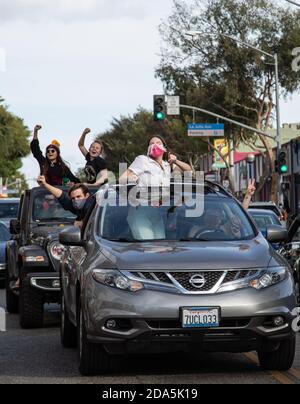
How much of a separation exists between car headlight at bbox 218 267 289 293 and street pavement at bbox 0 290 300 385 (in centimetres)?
76

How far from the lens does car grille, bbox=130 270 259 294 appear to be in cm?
975

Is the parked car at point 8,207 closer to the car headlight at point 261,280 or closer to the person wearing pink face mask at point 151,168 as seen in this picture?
the person wearing pink face mask at point 151,168

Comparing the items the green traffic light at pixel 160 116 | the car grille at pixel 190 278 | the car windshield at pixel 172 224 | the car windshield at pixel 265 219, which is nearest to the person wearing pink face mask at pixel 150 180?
the car windshield at pixel 172 224

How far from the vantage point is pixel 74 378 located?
1012 centimetres

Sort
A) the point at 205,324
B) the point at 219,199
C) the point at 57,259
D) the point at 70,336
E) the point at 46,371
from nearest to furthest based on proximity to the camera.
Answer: the point at 205,324 → the point at 46,371 → the point at 219,199 → the point at 70,336 → the point at 57,259

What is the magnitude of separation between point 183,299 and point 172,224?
145 centimetres

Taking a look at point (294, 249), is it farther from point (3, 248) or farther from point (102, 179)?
point (3, 248)

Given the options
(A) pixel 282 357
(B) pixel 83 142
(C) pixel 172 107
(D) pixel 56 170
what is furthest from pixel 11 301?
(C) pixel 172 107

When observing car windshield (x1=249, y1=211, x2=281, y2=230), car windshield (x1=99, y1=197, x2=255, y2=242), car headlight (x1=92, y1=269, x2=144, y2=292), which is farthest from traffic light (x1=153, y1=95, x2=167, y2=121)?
car headlight (x1=92, y1=269, x2=144, y2=292)

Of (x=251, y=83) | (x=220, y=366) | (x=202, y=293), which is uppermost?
(x=251, y=83)

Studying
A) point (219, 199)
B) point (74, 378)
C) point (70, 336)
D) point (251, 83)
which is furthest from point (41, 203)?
point (251, 83)
